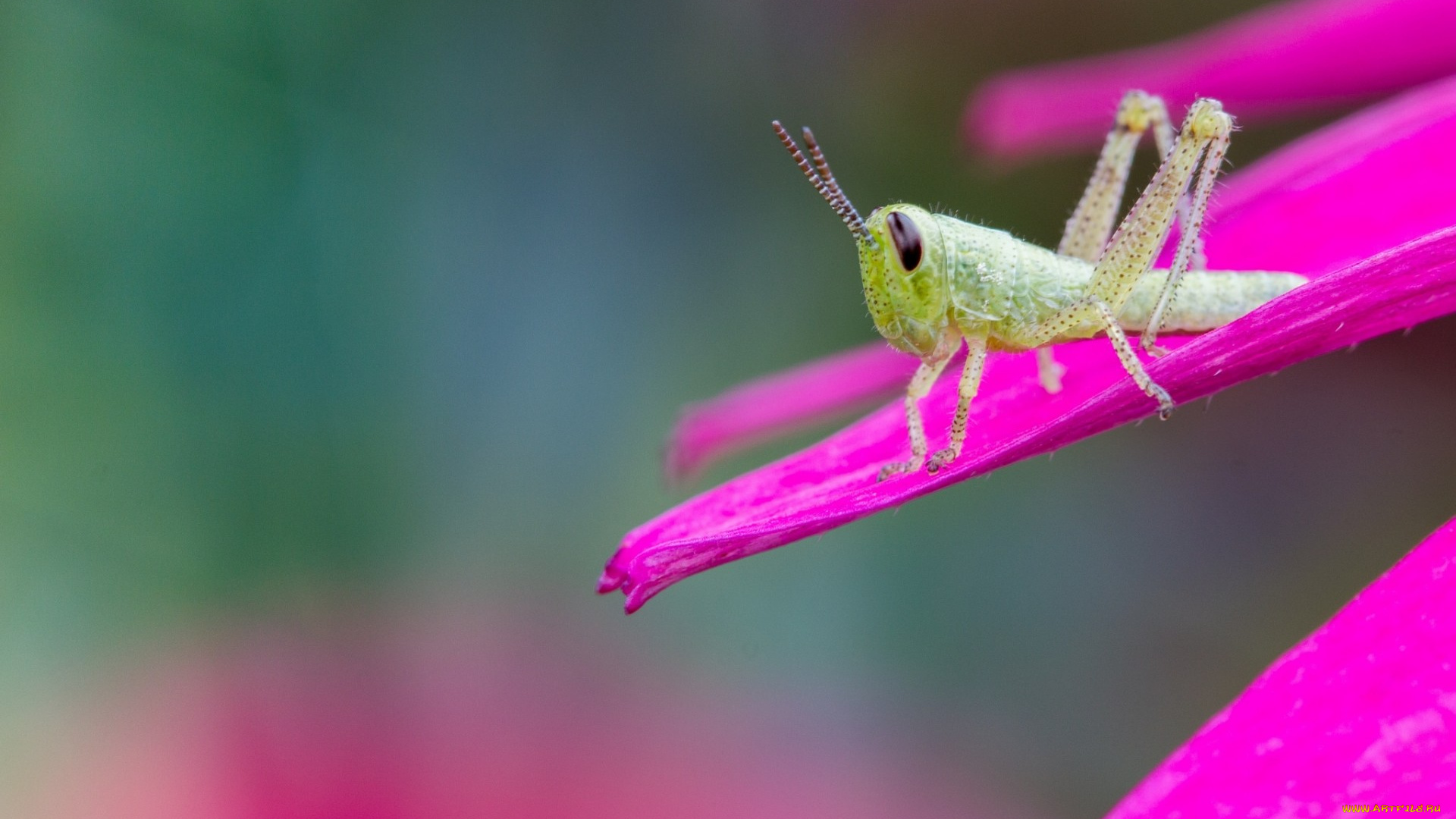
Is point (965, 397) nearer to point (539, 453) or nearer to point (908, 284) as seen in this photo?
point (908, 284)

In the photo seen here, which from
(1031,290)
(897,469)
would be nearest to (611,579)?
(897,469)

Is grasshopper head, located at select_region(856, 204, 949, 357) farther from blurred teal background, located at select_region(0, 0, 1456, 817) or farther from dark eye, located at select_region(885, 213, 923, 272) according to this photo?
blurred teal background, located at select_region(0, 0, 1456, 817)

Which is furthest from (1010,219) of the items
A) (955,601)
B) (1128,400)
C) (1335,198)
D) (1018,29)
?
(1128,400)

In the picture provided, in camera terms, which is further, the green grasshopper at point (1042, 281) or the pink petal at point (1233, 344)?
the green grasshopper at point (1042, 281)

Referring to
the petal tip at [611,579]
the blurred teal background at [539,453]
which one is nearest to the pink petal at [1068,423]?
the petal tip at [611,579]

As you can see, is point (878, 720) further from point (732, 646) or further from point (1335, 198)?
point (1335, 198)

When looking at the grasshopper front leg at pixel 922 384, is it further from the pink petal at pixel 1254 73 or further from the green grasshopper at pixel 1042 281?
the pink petal at pixel 1254 73
